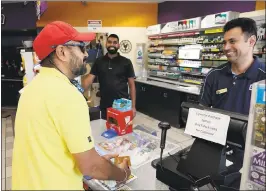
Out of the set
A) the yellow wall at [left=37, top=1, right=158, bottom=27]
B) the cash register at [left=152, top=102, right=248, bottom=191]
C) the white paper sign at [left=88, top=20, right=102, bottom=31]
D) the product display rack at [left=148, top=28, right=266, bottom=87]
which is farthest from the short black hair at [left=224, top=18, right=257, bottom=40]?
the white paper sign at [left=88, top=20, right=102, bottom=31]

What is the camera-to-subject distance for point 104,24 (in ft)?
24.1

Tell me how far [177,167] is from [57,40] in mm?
967

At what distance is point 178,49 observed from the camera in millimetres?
5895

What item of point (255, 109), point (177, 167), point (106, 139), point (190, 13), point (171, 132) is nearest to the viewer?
point (255, 109)

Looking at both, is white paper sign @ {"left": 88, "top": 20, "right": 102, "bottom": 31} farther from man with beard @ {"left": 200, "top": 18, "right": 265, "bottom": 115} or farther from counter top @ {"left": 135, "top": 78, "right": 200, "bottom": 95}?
man with beard @ {"left": 200, "top": 18, "right": 265, "bottom": 115}

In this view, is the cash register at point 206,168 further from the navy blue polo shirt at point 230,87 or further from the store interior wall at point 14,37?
the store interior wall at point 14,37

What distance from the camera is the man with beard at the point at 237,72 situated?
1797 millimetres

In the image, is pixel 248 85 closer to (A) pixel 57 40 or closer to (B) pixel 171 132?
(A) pixel 57 40

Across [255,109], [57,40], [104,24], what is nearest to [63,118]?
[57,40]

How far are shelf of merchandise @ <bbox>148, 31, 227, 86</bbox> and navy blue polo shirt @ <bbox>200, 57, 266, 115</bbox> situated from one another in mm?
3042

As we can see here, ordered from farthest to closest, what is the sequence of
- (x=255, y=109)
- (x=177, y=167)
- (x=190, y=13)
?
(x=190, y=13), (x=177, y=167), (x=255, y=109)

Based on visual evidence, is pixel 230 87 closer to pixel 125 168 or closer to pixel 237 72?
pixel 237 72

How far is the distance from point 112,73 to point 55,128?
245 cm

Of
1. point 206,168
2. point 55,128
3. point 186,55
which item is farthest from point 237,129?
point 186,55
